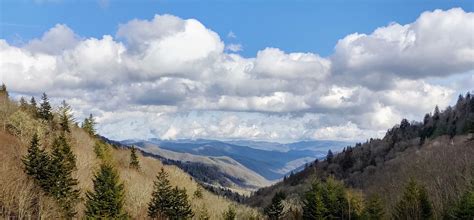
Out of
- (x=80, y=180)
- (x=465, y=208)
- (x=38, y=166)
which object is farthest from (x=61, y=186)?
(x=465, y=208)

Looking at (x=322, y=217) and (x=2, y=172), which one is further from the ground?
(x=2, y=172)

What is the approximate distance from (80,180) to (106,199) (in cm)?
2451

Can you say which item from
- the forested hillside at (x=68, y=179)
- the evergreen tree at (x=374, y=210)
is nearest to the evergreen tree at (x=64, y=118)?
the forested hillside at (x=68, y=179)

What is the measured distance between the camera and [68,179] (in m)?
73.9

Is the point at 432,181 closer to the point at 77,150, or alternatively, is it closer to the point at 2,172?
the point at 77,150

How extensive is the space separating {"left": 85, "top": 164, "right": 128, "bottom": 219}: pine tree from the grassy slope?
19.9ft

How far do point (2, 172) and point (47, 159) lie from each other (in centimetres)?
644

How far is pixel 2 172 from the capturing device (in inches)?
2712

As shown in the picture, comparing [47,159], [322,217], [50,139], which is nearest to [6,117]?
[50,139]

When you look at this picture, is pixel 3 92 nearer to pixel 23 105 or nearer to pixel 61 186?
pixel 23 105

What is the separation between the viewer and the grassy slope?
6606cm

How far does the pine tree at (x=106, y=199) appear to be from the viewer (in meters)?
67.2

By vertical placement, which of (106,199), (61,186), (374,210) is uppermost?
(61,186)

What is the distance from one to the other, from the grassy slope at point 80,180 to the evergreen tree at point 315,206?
2046 centimetres
